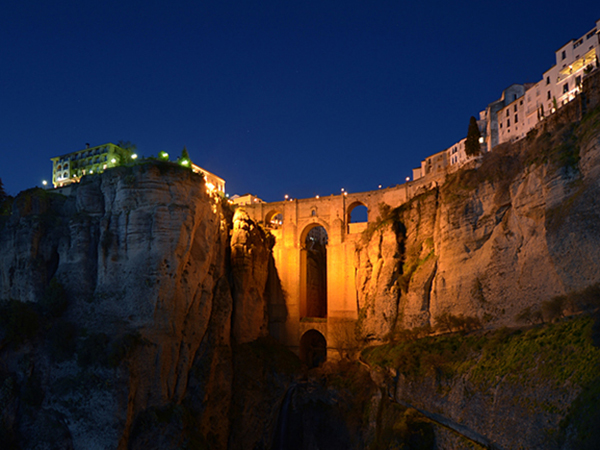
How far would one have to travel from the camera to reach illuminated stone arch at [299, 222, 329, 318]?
51.9m

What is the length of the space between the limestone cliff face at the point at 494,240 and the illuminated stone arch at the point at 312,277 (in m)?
7.70

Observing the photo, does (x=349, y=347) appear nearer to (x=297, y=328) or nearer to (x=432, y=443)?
(x=297, y=328)

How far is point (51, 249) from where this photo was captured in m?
40.4

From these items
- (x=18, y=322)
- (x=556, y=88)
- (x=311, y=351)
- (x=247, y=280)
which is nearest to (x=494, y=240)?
(x=247, y=280)

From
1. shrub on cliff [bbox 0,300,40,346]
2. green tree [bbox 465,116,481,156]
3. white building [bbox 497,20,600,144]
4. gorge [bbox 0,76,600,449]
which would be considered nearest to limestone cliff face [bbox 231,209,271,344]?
gorge [bbox 0,76,600,449]

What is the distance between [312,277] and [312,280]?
13.5 inches

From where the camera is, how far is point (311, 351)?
5203 centimetres

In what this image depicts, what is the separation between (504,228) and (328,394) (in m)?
20.3

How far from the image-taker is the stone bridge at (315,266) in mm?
47000

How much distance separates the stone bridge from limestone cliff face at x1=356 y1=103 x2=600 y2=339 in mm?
2018

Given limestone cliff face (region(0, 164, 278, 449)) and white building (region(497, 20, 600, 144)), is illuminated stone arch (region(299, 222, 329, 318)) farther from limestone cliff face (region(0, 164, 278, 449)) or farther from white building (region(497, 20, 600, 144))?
white building (region(497, 20, 600, 144))

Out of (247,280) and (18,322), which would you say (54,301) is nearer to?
(18,322)

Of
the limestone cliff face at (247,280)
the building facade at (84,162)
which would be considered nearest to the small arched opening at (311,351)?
the limestone cliff face at (247,280)

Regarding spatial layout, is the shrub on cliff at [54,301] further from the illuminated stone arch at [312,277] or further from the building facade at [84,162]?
the building facade at [84,162]
